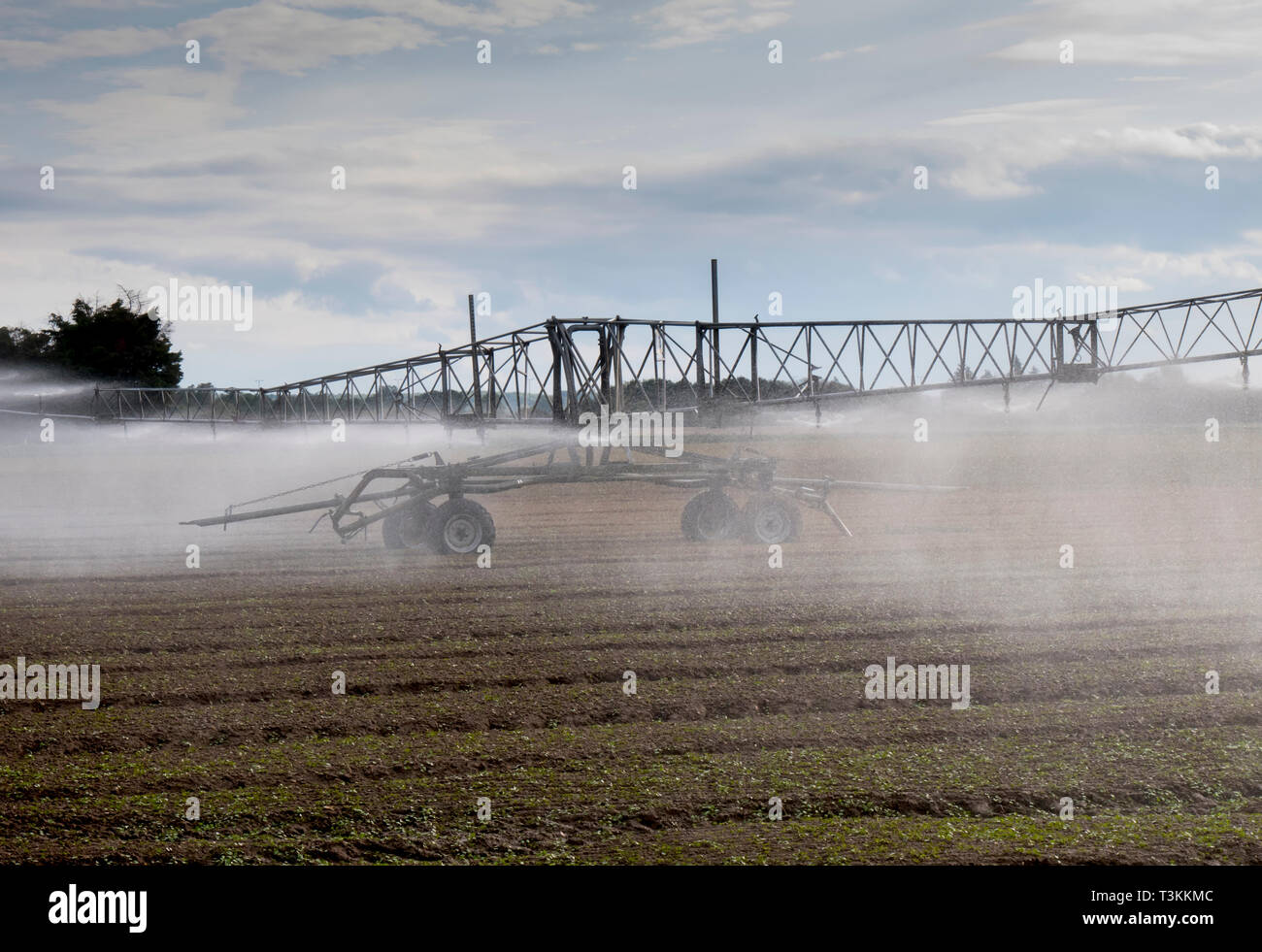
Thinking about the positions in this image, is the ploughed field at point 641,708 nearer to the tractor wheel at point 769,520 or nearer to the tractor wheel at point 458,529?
the tractor wheel at point 458,529

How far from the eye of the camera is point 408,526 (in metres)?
21.3

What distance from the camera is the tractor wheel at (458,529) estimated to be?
805 inches

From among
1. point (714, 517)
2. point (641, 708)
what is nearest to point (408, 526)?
point (714, 517)

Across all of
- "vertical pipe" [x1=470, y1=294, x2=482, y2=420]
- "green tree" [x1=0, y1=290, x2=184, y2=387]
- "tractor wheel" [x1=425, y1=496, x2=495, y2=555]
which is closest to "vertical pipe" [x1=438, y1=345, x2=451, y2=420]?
"vertical pipe" [x1=470, y1=294, x2=482, y2=420]

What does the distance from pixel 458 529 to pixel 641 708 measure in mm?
11281

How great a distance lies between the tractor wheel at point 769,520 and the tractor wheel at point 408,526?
5.76m

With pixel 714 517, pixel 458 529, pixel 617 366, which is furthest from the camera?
pixel 617 366

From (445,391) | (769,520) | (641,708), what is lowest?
(641,708)

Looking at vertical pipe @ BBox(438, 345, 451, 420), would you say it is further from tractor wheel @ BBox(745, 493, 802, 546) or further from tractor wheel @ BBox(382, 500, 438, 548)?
tractor wheel @ BBox(745, 493, 802, 546)

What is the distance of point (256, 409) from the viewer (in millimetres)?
34562

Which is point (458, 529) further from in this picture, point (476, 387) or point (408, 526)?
point (476, 387)

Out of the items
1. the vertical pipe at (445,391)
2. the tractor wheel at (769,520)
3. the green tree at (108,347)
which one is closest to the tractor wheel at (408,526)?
the tractor wheel at (769,520)

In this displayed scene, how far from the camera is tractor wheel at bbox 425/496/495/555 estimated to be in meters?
20.4
